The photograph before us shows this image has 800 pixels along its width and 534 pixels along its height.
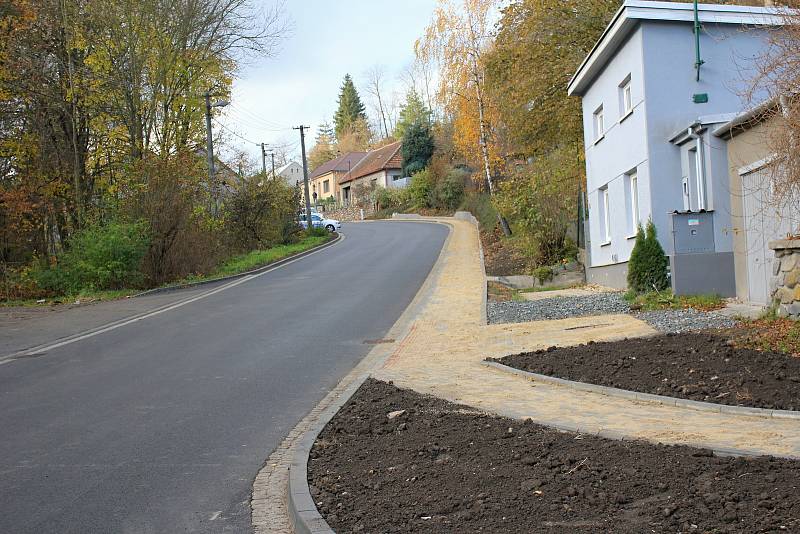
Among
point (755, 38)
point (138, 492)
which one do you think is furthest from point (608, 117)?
point (138, 492)

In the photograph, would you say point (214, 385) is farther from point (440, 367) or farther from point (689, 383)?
point (689, 383)

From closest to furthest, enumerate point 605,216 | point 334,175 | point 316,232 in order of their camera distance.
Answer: point 605,216 < point 316,232 < point 334,175

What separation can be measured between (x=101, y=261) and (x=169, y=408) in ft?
54.1

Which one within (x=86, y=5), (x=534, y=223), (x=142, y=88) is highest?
(x=86, y=5)

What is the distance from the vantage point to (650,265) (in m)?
17.4

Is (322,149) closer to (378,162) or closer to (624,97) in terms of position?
(378,162)

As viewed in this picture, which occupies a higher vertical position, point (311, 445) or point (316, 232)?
Result: point (316, 232)

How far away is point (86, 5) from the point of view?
26844 mm

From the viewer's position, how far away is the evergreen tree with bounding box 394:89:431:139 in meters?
85.3

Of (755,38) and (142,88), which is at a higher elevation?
(142,88)

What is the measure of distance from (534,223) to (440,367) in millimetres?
17394

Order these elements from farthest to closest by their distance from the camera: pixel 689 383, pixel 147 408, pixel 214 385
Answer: pixel 214 385
pixel 147 408
pixel 689 383


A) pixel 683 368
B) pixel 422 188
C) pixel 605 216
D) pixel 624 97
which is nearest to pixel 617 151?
pixel 624 97

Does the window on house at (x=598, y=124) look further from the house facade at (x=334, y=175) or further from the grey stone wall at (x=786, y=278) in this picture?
the house facade at (x=334, y=175)
